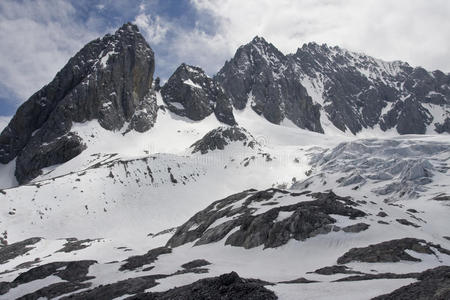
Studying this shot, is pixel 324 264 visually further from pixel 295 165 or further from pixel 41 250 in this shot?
pixel 295 165

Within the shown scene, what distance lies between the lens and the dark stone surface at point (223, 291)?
2214 centimetres

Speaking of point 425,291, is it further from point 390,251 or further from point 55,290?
point 55,290

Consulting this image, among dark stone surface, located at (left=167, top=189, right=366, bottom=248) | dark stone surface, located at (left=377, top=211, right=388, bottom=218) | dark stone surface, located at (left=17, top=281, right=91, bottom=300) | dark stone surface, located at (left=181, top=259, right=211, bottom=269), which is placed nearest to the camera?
dark stone surface, located at (left=17, top=281, right=91, bottom=300)

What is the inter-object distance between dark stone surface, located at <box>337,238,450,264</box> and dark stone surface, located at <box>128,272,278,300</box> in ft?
58.4

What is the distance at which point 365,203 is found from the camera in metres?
64.3

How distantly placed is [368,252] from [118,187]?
320 ft

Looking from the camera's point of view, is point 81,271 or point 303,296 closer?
point 303,296

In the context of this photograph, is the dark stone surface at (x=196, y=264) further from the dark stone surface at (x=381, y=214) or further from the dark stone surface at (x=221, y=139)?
the dark stone surface at (x=221, y=139)

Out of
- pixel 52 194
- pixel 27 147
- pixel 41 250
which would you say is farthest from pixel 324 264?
pixel 27 147

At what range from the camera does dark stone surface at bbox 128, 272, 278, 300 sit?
22.1 m

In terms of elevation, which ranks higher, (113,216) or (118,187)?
(118,187)

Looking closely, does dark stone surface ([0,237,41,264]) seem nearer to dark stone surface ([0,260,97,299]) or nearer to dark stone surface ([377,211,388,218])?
dark stone surface ([0,260,97,299])

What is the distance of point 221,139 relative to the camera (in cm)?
17950

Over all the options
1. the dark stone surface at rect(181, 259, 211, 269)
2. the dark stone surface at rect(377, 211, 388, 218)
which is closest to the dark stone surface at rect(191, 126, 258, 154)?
the dark stone surface at rect(377, 211, 388, 218)
